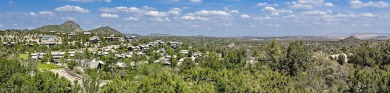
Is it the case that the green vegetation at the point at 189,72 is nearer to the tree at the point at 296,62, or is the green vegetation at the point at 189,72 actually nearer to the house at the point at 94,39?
the tree at the point at 296,62

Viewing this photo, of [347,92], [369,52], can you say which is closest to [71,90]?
[347,92]

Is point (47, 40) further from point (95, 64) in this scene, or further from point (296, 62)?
point (296, 62)

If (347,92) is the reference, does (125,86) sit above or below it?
above

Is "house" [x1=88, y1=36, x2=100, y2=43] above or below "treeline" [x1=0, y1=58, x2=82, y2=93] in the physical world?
above

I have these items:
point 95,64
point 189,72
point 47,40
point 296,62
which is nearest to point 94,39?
point 47,40

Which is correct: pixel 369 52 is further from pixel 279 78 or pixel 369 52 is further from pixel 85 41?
pixel 85 41

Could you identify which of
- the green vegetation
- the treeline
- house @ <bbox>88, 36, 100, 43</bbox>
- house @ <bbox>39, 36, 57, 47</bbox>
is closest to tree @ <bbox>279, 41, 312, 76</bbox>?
the green vegetation

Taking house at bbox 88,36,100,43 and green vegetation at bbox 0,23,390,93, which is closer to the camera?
green vegetation at bbox 0,23,390,93

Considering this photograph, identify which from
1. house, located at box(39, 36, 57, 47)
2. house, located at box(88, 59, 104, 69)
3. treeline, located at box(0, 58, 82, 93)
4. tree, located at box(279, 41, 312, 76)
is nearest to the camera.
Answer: treeline, located at box(0, 58, 82, 93)

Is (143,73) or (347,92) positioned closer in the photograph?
(347,92)

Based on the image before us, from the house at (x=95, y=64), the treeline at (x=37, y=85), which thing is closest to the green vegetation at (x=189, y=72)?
the treeline at (x=37, y=85)

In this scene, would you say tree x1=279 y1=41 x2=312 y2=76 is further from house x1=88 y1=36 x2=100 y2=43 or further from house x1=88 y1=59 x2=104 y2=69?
house x1=88 y1=36 x2=100 y2=43
